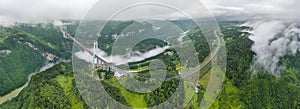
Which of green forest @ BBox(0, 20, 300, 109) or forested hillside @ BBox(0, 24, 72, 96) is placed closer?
green forest @ BBox(0, 20, 300, 109)

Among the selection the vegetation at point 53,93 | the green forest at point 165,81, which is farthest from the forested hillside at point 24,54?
the vegetation at point 53,93

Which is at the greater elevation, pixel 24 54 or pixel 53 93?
pixel 53 93

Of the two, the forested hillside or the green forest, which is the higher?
the green forest

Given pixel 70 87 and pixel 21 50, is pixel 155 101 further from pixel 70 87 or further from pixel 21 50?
pixel 21 50

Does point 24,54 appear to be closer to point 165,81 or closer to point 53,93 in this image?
point 53,93

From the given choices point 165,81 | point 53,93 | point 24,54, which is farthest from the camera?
point 24,54

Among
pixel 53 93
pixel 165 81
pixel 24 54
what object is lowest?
pixel 24 54

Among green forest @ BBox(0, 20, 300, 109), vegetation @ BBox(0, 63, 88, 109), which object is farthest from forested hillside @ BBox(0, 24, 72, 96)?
vegetation @ BBox(0, 63, 88, 109)

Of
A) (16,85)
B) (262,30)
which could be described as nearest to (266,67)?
(262,30)

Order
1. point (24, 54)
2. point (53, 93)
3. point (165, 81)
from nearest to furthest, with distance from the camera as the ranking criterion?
point (165, 81), point (53, 93), point (24, 54)

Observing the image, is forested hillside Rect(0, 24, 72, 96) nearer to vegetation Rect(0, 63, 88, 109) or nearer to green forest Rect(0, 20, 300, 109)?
green forest Rect(0, 20, 300, 109)

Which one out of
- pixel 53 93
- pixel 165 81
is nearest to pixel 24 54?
pixel 53 93

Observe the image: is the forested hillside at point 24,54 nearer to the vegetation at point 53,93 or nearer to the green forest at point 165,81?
the green forest at point 165,81
